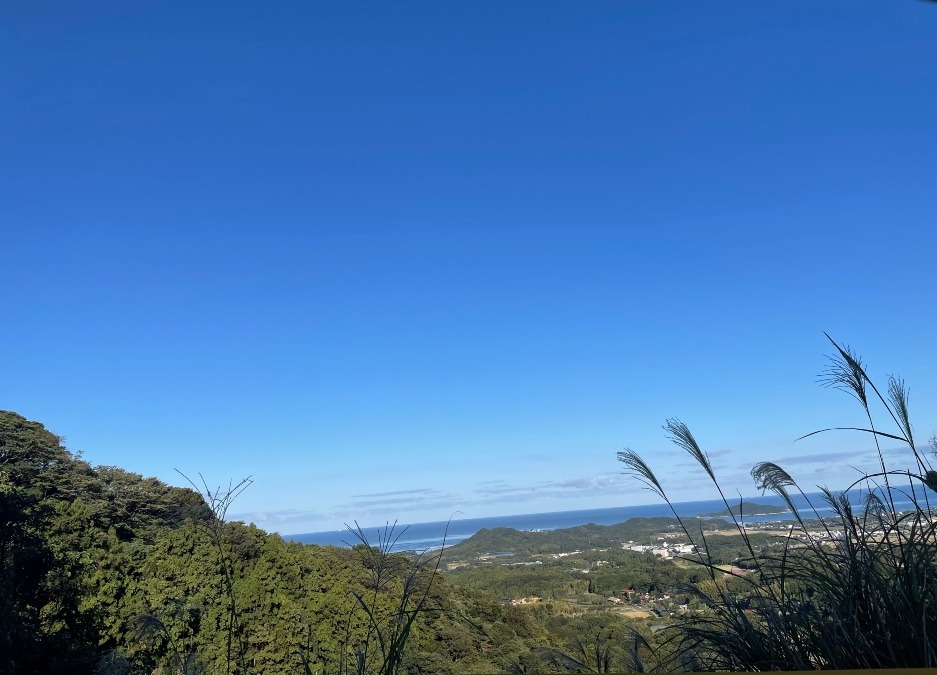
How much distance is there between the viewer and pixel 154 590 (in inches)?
321

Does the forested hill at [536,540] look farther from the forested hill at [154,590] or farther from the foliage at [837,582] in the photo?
the foliage at [837,582]

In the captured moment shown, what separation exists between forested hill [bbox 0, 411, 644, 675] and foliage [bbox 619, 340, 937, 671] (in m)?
0.71

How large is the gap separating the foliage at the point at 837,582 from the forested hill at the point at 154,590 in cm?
71

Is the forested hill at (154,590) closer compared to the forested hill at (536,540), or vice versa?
the forested hill at (154,590)

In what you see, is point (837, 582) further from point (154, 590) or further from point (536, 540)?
point (536, 540)

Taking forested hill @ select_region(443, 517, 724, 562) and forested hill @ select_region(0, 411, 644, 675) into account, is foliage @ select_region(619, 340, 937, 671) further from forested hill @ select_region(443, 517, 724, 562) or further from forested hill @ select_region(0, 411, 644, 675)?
forested hill @ select_region(443, 517, 724, 562)

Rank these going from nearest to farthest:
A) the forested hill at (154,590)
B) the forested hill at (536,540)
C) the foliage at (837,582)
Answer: the foliage at (837,582), the forested hill at (154,590), the forested hill at (536,540)

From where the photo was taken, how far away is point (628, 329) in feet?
34.3

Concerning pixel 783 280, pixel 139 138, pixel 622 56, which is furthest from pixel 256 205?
pixel 783 280

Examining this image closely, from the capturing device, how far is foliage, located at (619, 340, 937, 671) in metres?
1.42

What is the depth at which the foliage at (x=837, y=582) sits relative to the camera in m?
1.42

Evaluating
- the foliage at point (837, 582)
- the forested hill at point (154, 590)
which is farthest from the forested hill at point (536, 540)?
the foliage at point (837, 582)

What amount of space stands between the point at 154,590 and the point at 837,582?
29.8ft

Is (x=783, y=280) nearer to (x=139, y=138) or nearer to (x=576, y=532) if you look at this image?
(x=576, y=532)
